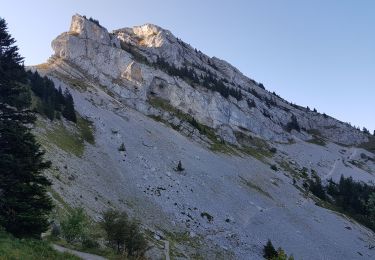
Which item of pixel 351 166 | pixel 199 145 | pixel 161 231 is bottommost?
pixel 161 231

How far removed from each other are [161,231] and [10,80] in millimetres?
25826

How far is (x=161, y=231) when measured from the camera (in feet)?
150

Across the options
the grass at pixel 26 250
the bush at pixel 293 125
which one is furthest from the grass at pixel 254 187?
the bush at pixel 293 125

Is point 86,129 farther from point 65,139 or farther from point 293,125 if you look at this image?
point 293,125

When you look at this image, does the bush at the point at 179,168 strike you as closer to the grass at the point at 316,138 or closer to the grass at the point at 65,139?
the grass at the point at 65,139

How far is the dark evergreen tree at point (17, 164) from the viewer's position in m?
21.8

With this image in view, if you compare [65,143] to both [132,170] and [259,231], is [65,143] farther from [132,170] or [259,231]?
[259,231]

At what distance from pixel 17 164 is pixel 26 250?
548 cm

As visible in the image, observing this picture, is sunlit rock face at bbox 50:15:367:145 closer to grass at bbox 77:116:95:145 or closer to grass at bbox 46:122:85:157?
grass at bbox 77:116:95:145

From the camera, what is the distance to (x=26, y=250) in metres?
18.5

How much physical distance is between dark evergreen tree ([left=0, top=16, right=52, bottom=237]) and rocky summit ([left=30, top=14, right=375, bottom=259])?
15.6m

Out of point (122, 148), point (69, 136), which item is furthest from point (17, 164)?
point (122, 148)

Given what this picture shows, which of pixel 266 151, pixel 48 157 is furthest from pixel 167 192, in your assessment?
pixel 266 151

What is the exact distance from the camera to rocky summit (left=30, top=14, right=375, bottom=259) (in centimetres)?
4959
